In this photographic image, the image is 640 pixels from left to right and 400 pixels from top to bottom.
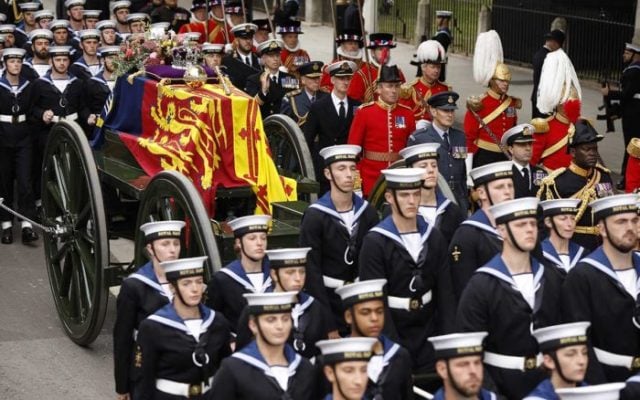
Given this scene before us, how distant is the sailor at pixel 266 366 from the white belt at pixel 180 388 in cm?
99

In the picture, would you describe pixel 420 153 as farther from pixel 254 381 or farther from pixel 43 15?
pixel 43 15

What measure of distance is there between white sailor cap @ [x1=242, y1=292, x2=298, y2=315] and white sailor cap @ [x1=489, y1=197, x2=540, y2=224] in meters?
1.41

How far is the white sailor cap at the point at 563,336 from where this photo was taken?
7.08 m

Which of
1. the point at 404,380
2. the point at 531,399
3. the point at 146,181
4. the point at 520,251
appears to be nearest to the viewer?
the point at 531,399

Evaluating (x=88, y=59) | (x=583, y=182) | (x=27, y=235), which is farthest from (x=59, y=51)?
(x=583, y=182)

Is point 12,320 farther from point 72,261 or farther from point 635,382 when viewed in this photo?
point 635,382

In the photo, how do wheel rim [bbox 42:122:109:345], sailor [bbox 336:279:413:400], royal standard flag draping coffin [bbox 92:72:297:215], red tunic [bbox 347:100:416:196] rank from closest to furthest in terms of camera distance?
sailor [bbox 336:279:413:400] → royal standard flag draping coffin [bbox 92:72:297:215] → wheel rim [bbox 42:122:109:345] → red tunic [bbox 347:100:416:196]

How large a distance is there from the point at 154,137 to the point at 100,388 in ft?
6.48

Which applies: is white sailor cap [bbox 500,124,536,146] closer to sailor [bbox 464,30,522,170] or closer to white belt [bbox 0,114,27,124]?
sailor [bbox 464,30,522,170]

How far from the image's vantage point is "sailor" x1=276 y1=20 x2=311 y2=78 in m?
16.4

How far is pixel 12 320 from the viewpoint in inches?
476

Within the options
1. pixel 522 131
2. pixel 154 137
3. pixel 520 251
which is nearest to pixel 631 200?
pixel 520 251

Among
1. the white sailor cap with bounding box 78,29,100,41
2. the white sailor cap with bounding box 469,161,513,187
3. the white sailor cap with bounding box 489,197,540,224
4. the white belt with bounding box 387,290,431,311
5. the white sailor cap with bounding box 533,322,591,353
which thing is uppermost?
the white sailor cap with bounding box 489,197,540,224

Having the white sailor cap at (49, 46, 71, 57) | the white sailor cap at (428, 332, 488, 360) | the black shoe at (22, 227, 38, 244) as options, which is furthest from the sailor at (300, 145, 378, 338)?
the white sailor cap at (49, 46, 71, 57)
